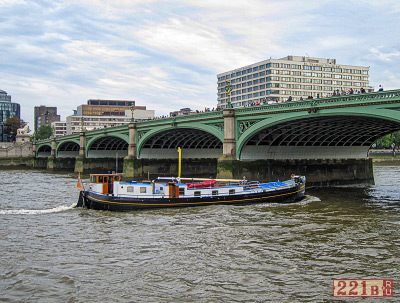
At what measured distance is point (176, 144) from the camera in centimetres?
6569

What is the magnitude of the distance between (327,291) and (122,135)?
5369 cm

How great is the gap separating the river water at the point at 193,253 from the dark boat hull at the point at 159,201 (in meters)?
0.85

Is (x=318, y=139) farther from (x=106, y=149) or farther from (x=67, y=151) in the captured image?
(x=67, y=151)

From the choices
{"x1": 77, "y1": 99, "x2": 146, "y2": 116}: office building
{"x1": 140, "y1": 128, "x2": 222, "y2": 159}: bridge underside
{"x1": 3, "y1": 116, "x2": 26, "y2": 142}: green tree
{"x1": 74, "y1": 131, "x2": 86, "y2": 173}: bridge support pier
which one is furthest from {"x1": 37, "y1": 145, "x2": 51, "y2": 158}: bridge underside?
{"x1": 140, "y1": 128, "x2": 222, "y2": 159}: bridge underside

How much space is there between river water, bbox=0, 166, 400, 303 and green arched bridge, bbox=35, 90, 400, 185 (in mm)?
8101

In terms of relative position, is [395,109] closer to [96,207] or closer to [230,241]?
[230,241]

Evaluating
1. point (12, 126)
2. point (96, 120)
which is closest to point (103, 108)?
point (96, 120)

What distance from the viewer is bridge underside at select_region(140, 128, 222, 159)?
202 ft

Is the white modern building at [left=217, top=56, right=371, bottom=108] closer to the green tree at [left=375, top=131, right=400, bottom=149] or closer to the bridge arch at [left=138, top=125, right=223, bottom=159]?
the green tree at [left=375, top=131, right=400, bottom=149]

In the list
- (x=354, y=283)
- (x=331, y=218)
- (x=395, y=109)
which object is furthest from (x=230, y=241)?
(x=395, y=109)

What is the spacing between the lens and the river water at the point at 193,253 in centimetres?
1343

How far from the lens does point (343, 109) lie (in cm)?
3178

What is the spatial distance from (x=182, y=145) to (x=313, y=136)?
2501 centimetres

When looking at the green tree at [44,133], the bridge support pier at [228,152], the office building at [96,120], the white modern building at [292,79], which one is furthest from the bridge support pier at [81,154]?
the green tree at [44,133]
